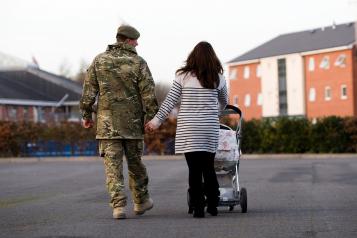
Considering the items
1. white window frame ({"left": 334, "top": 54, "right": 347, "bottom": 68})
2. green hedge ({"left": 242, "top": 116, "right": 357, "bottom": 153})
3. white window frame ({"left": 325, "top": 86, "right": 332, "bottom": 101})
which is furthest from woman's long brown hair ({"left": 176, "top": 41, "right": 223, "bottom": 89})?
white window frame ({"left": 325, "top": 86, "right": 332, "bottom": 101})

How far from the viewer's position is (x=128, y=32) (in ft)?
30.4

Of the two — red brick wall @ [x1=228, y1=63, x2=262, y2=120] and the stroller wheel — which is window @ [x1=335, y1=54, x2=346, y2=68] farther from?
the stroller wheel

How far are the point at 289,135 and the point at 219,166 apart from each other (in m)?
Result: 28.9

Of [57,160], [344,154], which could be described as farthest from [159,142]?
[344,154]

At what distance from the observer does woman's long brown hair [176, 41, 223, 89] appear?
29.7ft

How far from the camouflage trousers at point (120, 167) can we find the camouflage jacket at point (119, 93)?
5.1 inches

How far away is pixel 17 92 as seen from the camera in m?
69.2

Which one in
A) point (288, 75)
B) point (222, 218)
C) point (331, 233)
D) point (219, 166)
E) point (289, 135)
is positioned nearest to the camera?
point (331, 233)

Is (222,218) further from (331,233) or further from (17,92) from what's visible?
(17,92)

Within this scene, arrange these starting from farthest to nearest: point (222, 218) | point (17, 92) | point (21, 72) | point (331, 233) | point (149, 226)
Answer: point (21, 72) < point (17, 92) < point (222, 218) < point (149, 226) < point (331, 233)

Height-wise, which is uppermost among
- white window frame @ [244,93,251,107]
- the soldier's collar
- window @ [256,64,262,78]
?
window @ [256,64,262,78]

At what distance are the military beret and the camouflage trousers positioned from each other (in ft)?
3.67

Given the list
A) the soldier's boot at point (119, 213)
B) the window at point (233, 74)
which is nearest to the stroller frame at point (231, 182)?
the soldier's boot at point (119, 213)

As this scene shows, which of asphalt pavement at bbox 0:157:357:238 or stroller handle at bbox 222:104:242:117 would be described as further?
stroller handle at bbox 222:104:242:117
